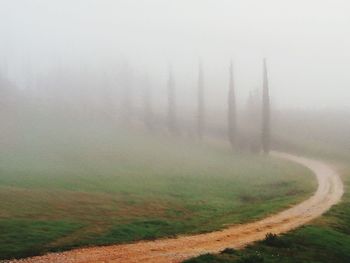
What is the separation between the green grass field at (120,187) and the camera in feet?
110

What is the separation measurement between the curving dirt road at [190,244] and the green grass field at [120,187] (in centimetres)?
145

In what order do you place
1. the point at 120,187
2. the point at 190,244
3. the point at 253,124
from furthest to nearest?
the point at 253,124
the point at 120,187
the point at 190,244

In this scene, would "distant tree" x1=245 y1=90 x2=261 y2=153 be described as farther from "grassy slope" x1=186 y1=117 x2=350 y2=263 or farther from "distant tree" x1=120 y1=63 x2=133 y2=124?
"grassy slope" x1=186 y1=117 x2=350 y2=263

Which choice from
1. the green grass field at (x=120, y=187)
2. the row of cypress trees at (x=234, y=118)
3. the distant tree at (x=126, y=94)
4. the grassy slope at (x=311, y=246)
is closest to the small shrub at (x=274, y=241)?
the grassy slope at (x=311, y=246)

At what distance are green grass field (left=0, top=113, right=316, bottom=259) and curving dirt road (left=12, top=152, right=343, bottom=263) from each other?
1451 mm

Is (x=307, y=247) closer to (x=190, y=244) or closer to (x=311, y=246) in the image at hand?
(x=311, y=246)

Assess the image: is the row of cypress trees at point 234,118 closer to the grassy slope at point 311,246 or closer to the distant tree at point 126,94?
the distant tree at point 126,94

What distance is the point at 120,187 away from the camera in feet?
180

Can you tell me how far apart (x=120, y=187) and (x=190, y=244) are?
82.4 ft

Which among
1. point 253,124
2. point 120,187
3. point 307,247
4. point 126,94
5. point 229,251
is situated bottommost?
point 307,247

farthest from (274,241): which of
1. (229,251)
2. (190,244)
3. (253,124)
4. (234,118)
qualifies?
(253,124)

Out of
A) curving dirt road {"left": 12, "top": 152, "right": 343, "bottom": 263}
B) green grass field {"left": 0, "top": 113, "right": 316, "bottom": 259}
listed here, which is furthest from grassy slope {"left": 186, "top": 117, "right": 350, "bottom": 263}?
green grass field {"left": 0, "top": 113, "right": 316, "bottom": 259}

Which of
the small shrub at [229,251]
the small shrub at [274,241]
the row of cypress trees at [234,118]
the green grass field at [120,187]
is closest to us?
the small shrub at [229,251]

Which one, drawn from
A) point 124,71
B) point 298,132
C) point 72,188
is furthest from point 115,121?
point 72,188
